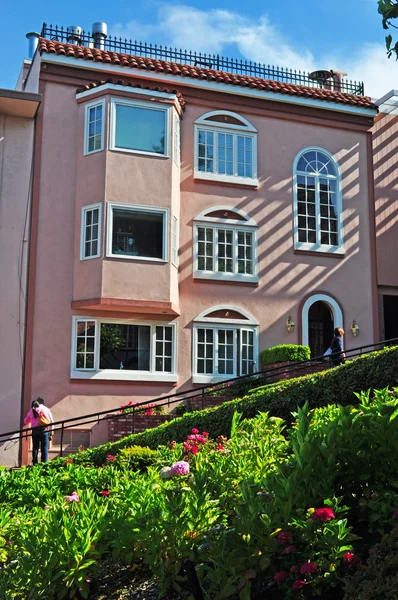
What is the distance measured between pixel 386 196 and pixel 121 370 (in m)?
10.4

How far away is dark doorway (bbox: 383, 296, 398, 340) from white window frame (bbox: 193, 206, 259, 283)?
18.3 feet

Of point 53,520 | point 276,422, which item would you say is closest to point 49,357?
point 276,422

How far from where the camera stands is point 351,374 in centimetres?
1241

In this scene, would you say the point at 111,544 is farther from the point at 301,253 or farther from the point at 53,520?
the point at 301,253

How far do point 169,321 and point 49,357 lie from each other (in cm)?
342

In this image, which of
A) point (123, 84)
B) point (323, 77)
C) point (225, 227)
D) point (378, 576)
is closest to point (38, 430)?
point (225, 227)

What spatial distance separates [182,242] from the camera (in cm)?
2062

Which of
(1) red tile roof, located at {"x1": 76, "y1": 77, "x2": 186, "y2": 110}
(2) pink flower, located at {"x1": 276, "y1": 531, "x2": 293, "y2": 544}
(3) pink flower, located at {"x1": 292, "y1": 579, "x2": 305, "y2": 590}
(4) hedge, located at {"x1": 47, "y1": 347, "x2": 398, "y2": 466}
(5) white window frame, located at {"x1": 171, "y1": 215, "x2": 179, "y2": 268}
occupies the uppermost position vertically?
(1) red tile roof, located at {"x1": 76, "y1": 77, "x2": 186, "y2": 110}

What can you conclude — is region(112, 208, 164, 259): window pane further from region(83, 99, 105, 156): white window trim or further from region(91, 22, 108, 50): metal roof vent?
region(91, 22, 108, 50): metal roof vent

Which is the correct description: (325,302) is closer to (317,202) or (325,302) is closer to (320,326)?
(320,326)

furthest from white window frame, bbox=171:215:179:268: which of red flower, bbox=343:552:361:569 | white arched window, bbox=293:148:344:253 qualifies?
red flower, bbox=343:552:361:569

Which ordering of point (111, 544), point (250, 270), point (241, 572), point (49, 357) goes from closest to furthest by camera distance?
point (241, 572)
point (111, 544)
point (49, 357)
point (250, 270)

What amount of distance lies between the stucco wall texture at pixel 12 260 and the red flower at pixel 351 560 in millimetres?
14688

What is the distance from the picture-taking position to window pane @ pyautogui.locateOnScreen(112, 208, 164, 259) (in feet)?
64.0
